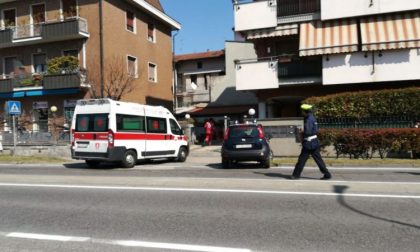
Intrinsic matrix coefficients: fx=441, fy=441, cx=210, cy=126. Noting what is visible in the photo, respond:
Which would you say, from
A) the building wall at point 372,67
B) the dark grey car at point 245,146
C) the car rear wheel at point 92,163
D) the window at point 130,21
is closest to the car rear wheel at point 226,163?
the dark grey car at point 245,146

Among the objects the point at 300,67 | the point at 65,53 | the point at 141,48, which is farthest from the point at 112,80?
the point at 300,67

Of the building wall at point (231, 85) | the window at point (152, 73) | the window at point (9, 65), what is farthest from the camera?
the building wall at point (231, 85)

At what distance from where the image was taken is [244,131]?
50.2 ft

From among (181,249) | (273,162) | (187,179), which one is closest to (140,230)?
(181,249)

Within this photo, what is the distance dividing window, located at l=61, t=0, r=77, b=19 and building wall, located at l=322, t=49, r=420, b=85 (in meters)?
15.8

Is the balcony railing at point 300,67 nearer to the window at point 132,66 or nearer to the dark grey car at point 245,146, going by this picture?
the dark grey car at point 245,146

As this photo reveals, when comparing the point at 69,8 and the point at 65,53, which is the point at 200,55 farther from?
the point at 65,53

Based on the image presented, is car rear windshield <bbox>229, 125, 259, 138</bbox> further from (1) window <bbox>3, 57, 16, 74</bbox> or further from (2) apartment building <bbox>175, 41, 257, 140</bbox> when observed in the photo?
(1) window <bbox>3, 57, 16, 74</bbox>

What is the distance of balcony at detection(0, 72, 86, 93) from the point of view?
26297mm

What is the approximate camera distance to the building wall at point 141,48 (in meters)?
28.0

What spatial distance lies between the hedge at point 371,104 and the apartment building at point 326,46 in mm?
3096

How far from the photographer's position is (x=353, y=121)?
18953 millimetres

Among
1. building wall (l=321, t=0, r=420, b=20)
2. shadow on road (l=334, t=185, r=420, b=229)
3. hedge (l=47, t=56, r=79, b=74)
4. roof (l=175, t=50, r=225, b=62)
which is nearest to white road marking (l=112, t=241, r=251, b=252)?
shadow on road (l=334, t=185, r=420, b=229)

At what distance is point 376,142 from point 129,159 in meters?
9.67
